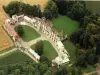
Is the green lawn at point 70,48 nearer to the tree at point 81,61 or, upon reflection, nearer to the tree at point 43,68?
the tree at point 81,61

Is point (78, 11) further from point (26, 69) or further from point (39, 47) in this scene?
point (26, 69)

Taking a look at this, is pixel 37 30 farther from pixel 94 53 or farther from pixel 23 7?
pixel 94 53

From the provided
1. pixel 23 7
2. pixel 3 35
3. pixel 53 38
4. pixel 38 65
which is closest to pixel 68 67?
pixel 38 65

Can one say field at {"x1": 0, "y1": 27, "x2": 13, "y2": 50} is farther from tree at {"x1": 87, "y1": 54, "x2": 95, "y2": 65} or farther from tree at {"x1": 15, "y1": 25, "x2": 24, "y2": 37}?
tree at {"x1": 87, "y1": 54, "x2": 95, "y2": 65}

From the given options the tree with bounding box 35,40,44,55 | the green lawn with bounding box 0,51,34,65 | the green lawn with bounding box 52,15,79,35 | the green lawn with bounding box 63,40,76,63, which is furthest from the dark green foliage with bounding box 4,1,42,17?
the green lawn with bounding box 0,51,34,65

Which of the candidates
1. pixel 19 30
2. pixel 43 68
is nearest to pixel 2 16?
pixel 19 30
